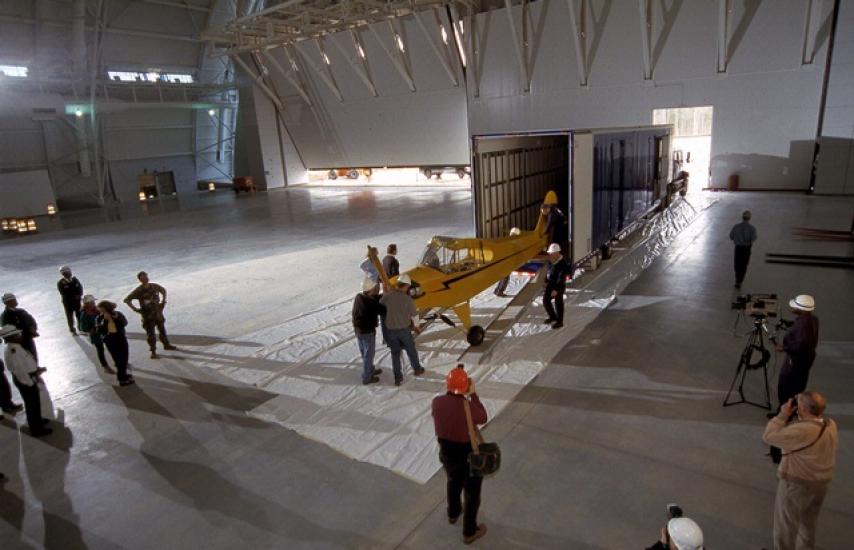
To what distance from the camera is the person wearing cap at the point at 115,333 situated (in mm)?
7613

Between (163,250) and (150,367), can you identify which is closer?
(150,367)

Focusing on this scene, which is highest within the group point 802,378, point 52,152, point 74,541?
point 52,152

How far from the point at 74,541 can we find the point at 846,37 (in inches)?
1066

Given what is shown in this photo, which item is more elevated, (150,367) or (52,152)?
(52,152)

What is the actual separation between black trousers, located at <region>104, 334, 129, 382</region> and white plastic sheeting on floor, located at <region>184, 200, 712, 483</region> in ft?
3.84

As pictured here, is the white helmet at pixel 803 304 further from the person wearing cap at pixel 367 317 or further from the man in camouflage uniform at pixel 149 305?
the man in camouflage uniform at pixel 149 305

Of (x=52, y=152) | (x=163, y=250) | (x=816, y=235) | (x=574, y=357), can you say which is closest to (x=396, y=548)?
(x=574, y=357)

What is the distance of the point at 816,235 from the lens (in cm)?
1435

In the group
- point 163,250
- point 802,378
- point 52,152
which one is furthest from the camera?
point 52,152

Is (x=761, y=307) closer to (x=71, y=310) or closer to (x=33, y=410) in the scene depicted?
(x=33, y=410)

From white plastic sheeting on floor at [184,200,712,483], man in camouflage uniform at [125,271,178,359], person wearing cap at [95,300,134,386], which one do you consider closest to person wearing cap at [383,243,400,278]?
white plastic sheeting on floor at [184,200,712,483]

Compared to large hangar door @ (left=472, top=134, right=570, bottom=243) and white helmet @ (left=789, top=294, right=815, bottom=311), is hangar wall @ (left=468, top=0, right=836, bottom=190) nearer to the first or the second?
large hangar door @ (left=472, top=134, right=570, bottom=243)

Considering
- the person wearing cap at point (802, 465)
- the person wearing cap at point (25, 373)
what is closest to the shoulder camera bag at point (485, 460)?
the person wearing cap at point (802, 465)

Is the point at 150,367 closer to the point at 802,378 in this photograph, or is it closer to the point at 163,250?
the point at 802,378
